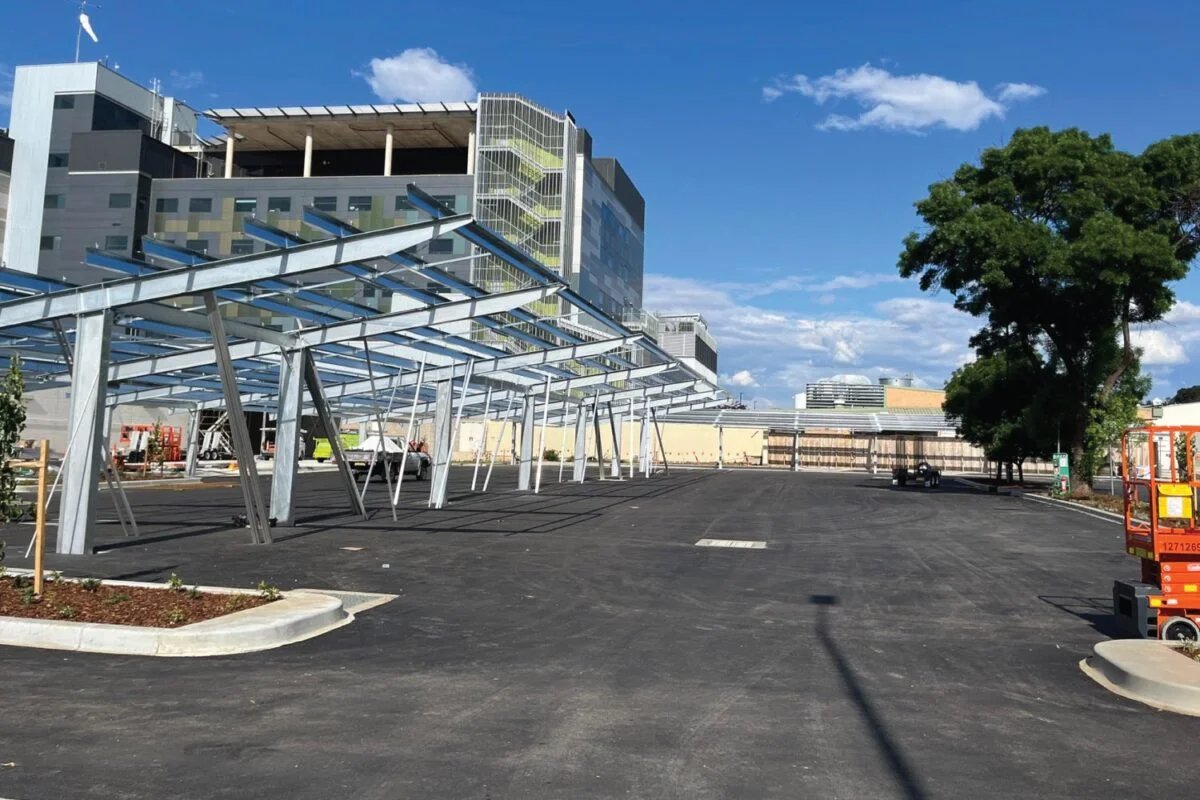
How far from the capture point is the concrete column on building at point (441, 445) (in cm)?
2517

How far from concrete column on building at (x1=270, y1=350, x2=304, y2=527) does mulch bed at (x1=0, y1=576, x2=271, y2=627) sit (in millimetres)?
8602

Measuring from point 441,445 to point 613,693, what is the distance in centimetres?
1850

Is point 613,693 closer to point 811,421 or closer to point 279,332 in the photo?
point 279,332

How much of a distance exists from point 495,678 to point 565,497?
2381 cm

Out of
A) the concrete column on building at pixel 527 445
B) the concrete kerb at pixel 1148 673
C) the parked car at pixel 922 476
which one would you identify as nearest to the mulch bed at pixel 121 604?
the concrete kerb at pixel 1148 673

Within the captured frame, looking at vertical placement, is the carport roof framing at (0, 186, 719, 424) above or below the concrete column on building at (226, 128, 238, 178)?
below

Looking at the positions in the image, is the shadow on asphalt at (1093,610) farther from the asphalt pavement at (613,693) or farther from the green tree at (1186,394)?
the green tree at (1186,394)

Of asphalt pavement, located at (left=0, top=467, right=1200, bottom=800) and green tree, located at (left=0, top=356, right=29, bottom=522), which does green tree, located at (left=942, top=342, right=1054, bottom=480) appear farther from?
green tree, located at (left=0, top=356, right=29, bottom=522)

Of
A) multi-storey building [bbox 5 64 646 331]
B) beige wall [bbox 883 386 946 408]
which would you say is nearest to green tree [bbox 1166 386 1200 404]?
beige wall [bbox 883 386 946 408]

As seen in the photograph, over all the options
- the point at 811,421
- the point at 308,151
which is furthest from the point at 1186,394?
the point at 308,151

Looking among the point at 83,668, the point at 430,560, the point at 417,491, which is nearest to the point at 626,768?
the point at 83,668

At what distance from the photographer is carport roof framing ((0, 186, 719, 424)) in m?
14.3

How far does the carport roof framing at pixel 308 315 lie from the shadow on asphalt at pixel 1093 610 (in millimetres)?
9004

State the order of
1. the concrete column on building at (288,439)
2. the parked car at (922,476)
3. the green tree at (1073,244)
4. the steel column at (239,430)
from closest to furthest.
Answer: the steel column at (239,430) < the concrete column on building at (288,439) < the green tree at (1073,244) < the parked car at (922,476)
